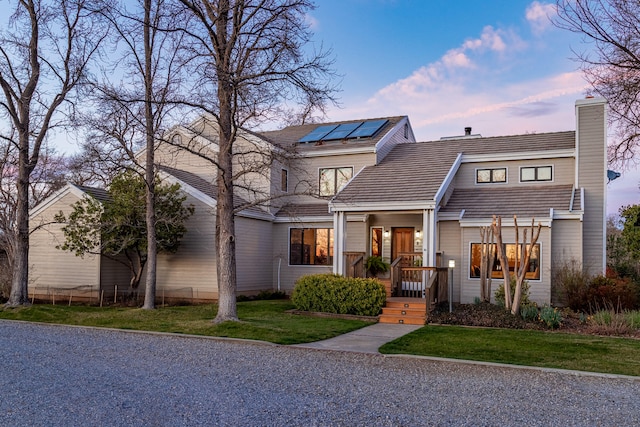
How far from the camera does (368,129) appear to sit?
2292 centimetres

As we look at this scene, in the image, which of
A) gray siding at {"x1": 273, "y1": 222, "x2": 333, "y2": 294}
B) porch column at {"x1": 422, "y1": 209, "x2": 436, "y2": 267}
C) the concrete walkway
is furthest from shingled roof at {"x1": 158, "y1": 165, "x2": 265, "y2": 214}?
the concrete walkway

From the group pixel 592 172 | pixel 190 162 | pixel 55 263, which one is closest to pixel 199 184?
pixel 190 162

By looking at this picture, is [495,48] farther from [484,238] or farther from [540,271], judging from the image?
[540,271]

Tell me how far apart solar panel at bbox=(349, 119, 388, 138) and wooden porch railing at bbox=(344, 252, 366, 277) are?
22.6 feet

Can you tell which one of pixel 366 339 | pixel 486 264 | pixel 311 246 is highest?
pixel 311 246

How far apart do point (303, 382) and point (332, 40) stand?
8.07 metres

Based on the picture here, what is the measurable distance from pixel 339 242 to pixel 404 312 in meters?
3.48

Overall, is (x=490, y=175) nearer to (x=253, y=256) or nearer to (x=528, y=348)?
(x=253, y=256)

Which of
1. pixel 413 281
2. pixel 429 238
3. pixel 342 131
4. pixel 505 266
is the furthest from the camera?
pixel 342 131

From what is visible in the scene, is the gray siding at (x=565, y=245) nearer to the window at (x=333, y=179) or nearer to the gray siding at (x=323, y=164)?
the gray siding at (x=323, y=164)

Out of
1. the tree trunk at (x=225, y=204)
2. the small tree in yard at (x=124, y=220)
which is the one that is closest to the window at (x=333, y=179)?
the small tree in yard at (x=124, y=220)

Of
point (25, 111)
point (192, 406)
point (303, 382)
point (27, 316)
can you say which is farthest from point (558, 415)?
point (25, 111)

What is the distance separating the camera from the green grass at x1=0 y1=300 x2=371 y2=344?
39.1 feet

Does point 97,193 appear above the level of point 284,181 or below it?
below
